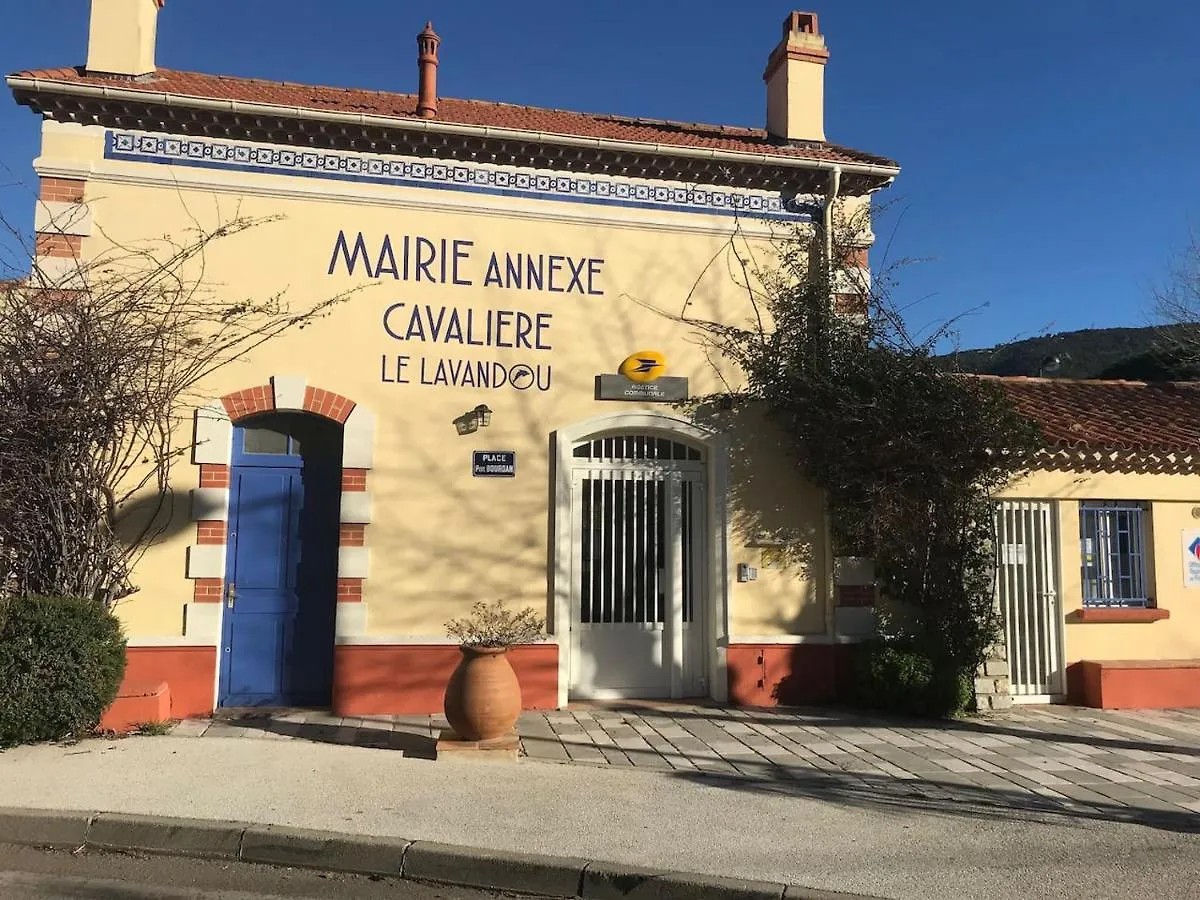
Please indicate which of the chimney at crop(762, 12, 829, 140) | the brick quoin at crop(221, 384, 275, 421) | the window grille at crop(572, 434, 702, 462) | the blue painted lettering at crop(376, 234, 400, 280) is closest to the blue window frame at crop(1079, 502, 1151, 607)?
the window grille at crop(572, 434, 702, 462)

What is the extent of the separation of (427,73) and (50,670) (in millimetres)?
6374

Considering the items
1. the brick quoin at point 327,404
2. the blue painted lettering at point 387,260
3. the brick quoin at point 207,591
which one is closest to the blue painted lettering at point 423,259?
the blue painted lettering at point 387,260

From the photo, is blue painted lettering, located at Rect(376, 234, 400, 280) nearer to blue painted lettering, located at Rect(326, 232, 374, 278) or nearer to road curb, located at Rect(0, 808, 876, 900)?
blue painted lettering, located at Rect(326, 232, 374, 278)

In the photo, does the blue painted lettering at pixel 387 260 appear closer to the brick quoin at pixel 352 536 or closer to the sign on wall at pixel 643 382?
the sign on wall at pixel 643 382

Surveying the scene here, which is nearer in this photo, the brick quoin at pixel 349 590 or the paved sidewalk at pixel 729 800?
the paved sidewalk at pixel 729 800

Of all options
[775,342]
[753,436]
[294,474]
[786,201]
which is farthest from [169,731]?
[786,201]

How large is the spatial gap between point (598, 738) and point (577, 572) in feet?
5.66

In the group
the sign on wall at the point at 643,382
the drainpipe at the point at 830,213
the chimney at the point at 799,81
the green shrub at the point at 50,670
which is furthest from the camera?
the chimney at the point at 799,81

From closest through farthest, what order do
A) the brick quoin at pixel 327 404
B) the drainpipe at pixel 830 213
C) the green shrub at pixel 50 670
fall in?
the green shrub at pixel 50 670, the brick quoin at pixel 327 404, the drainpipe at pixel 830 213

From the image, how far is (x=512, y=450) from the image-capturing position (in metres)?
8.13

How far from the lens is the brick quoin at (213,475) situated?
24.9 ft

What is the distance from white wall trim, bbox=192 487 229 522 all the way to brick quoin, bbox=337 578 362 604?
116cm

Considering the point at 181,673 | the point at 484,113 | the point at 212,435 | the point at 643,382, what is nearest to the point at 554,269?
the point at 643,382

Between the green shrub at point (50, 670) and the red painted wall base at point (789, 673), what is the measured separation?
524cm
